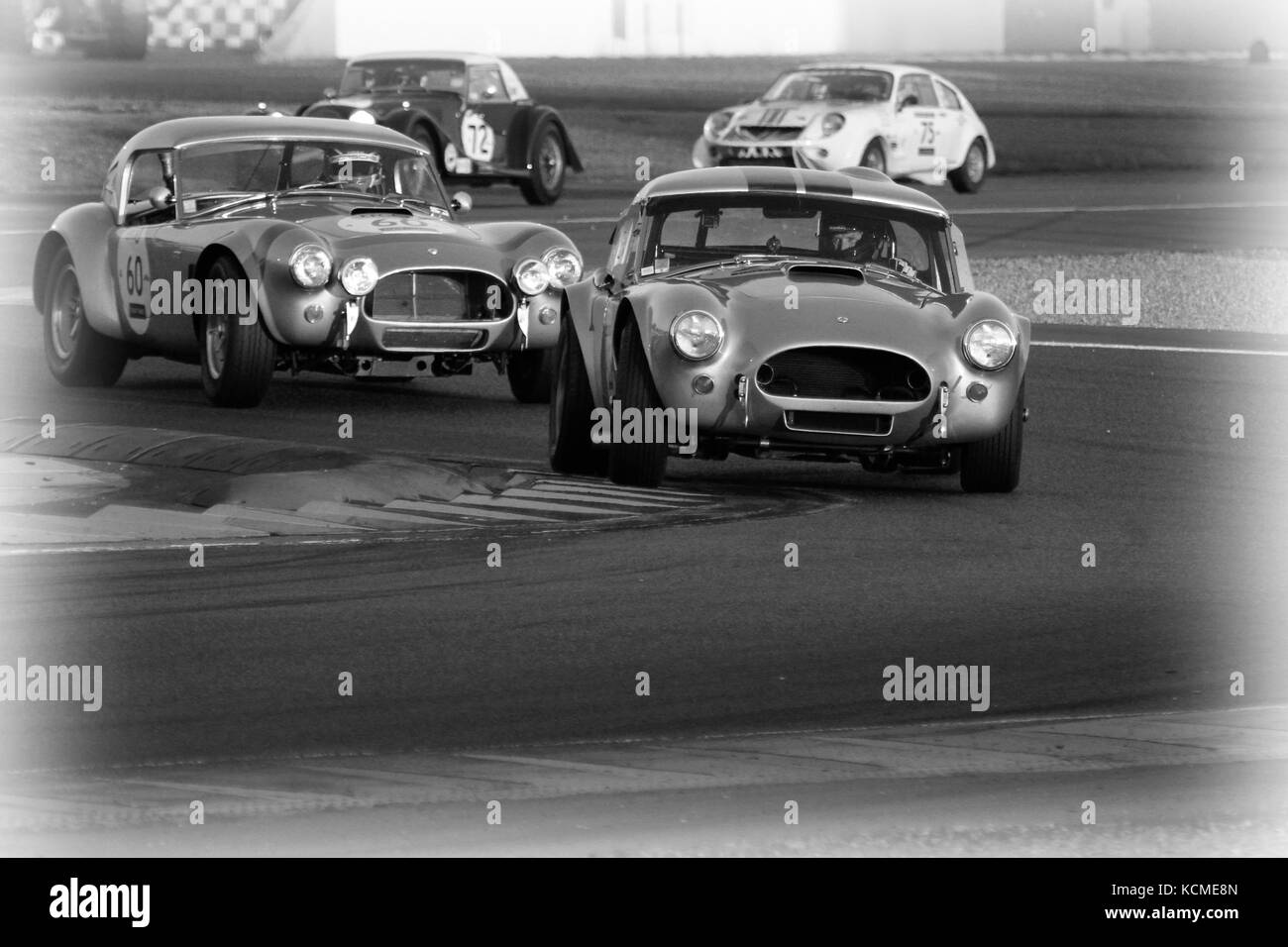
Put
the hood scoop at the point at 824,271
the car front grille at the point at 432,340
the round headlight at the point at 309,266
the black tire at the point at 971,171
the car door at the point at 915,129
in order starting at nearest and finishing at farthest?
1. the hood scoop at the point at 824,271
2. the round headlight at the point at 309,266
3. the car front grille at the point at 432,340
4. the car door at the point at 915,129
5. the black tire at the point at 971,171

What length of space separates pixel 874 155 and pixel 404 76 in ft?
16.1

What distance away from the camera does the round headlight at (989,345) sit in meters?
9.30

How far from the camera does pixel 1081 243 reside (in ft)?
69.9

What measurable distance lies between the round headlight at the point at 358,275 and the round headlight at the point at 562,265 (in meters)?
0.88

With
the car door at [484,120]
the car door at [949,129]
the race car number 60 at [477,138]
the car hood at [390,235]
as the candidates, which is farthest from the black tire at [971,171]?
the car hood at [390,235]

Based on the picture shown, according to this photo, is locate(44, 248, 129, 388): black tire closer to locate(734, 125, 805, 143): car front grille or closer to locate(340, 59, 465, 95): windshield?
locate(340, 59, 465, 95): windshield

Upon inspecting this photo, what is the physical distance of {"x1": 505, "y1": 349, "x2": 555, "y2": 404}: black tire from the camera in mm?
12227

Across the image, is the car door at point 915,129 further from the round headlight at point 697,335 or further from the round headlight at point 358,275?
the round headlight at point 697,335

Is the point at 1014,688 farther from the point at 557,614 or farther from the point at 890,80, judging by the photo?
the point at 890,80

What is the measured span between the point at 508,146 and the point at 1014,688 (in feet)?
61.0

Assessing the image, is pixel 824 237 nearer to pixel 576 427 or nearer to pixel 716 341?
pixel 716 341

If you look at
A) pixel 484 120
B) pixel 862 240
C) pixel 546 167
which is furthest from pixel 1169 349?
pixel 546 167

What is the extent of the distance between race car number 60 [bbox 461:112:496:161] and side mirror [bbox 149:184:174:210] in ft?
38.7
